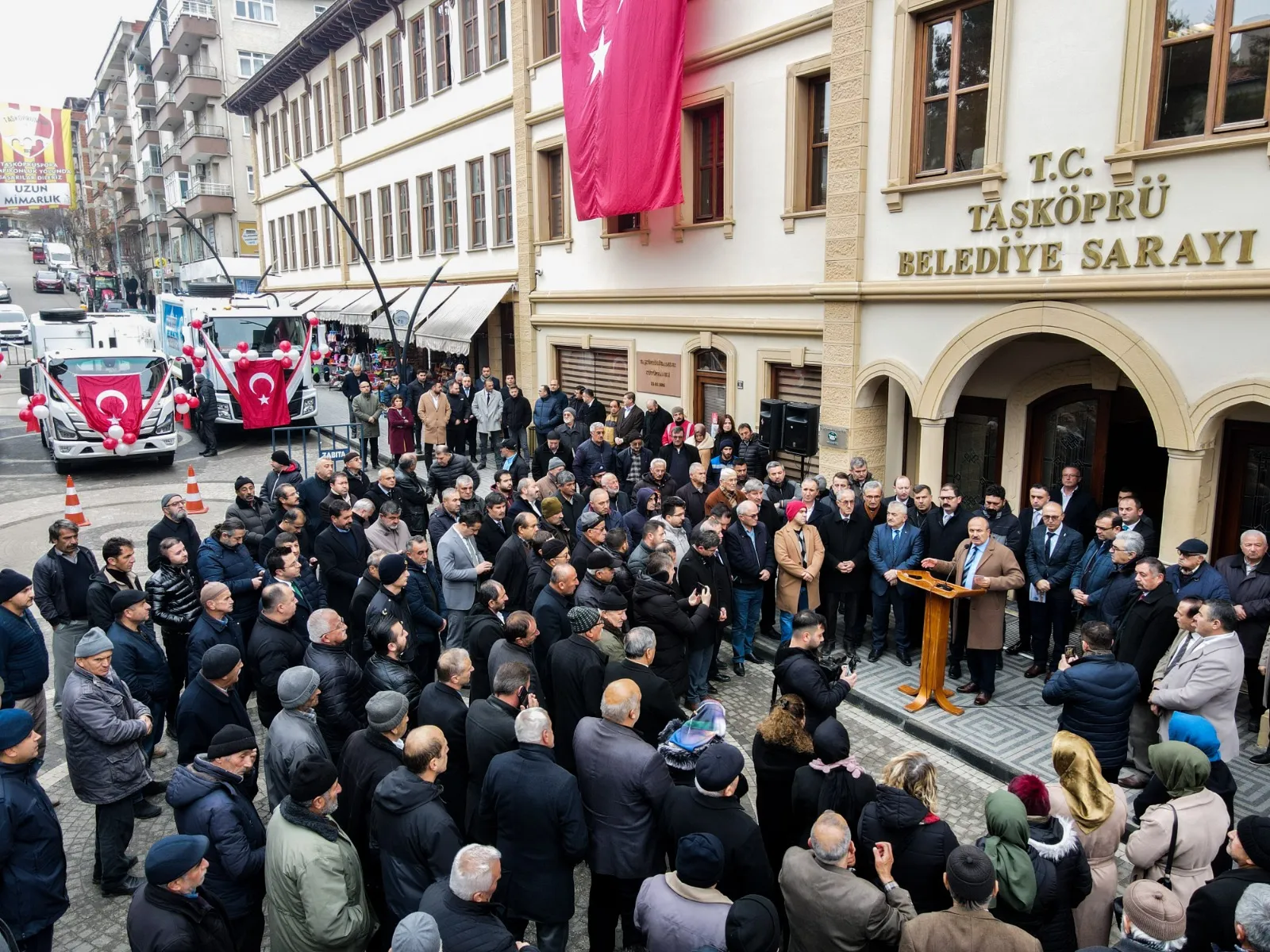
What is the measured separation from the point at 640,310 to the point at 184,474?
1049cm

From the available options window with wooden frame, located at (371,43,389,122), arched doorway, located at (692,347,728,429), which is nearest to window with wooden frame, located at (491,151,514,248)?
window with wooden frame, located at (371,43,389,122)

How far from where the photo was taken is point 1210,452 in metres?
8.92

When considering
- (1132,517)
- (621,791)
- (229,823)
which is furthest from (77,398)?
(1132,517)

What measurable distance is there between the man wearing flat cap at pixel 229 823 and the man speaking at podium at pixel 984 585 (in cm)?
601

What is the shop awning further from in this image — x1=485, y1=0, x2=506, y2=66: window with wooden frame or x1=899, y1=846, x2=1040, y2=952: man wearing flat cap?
x1=899, y1=846, x2=1040, y2=952: man wearing flat cap

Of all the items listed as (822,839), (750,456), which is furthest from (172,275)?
(822,839)

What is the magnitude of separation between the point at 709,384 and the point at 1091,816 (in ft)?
39.0

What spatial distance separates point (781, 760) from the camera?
478 cm

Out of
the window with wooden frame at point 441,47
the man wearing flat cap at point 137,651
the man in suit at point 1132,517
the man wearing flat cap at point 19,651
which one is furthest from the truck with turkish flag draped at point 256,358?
the man in suit at point 1132,517

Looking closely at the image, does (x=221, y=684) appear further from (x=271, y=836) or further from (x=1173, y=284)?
(x=1173, y=284)

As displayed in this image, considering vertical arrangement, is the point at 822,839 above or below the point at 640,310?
below

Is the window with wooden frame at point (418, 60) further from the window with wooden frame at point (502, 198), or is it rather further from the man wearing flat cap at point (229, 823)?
the man wearing flat cap at point (229, 823)

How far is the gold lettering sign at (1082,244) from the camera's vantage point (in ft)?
27.7

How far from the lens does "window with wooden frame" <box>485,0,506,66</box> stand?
20438mm
